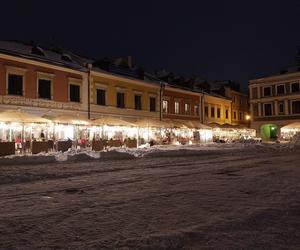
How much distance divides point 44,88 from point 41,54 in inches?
124

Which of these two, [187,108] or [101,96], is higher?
[101,96]

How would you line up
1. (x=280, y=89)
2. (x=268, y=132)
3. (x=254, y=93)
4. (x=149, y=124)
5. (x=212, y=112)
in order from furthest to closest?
(x=254, y=93)
(x=268, y=132)
(x=280, y=89)
(x=212, y=112)
(x=149, y=124)

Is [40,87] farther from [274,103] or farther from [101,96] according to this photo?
[274,103]

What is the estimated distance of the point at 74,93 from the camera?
29.5 meters

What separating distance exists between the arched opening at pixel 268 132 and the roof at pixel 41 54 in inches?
1173

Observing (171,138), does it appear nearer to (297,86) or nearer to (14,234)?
(297,86)

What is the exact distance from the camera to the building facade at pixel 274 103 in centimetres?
4931

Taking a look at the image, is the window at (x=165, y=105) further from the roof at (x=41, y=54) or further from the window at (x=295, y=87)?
the window at (x=295, y=87)

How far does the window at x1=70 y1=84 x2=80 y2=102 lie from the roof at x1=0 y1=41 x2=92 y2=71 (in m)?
1.38

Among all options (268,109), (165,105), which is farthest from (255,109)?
(165,105)

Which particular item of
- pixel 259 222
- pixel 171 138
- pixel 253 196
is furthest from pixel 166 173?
pixel 171 138

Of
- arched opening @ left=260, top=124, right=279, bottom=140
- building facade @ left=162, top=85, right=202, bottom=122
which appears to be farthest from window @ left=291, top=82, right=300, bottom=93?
building facade @ left=162, top=85, right=202, bottom=122

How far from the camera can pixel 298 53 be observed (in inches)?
2643

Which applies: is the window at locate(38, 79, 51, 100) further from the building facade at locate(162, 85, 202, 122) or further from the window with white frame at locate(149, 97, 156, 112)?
the building facade at locate(162, 85, 202, 122)
